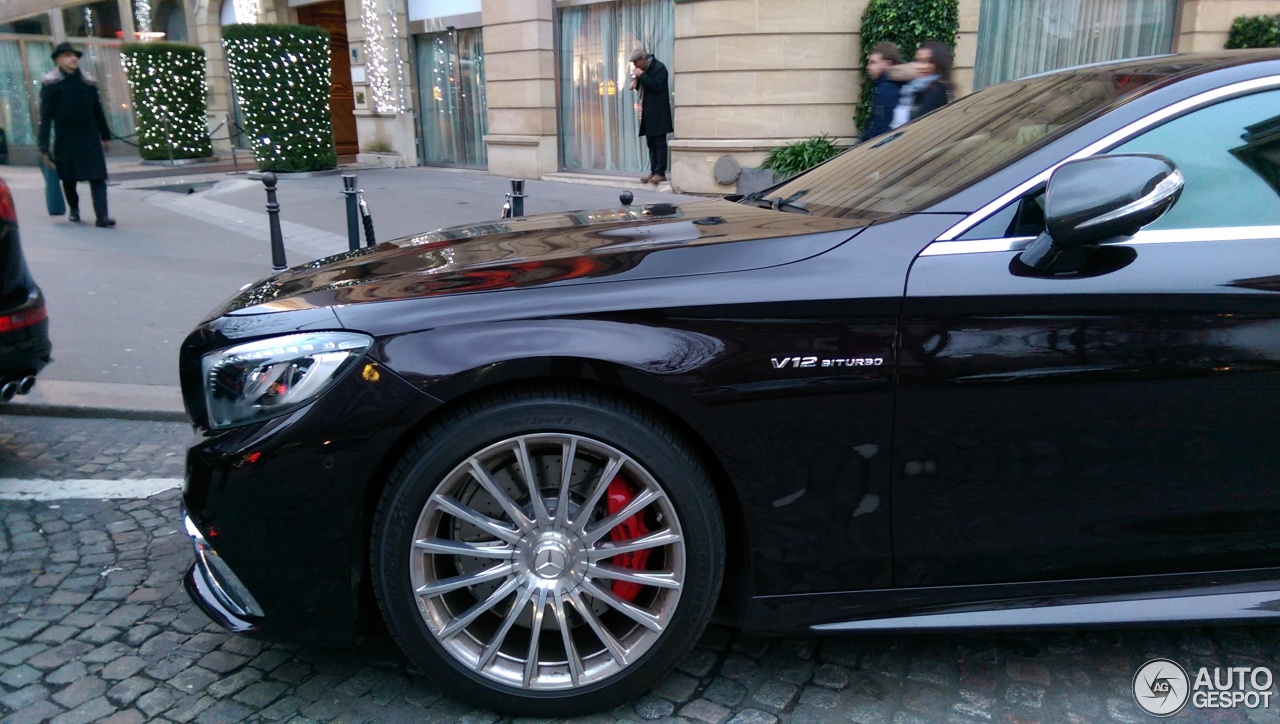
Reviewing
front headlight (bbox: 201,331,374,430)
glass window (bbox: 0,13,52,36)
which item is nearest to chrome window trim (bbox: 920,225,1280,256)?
front headlight (bbox: 201,331,374,430)

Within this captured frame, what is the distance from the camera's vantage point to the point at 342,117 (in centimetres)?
2506

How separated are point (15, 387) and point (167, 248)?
6.04 metres

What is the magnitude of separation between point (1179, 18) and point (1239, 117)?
12804 millimetres

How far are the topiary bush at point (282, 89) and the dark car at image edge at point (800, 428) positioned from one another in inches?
580

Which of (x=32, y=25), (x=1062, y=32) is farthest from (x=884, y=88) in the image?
(x=32, y=25)

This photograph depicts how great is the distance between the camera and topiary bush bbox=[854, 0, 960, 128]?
11688mm

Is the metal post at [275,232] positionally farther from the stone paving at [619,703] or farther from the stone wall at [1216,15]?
the stone wall at [1216,15]

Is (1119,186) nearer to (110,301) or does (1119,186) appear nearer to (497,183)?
(110,301)

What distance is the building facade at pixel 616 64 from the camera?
1238cm

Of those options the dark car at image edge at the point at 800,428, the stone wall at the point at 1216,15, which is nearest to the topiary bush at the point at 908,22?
the stone wall at the point at 1216,15

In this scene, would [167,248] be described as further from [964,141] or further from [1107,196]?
[1107,196]

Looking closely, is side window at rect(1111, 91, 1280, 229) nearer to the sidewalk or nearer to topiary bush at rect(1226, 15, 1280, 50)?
the sidewalk

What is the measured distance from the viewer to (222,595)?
255cm

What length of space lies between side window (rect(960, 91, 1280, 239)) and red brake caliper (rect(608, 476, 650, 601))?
4.11 feet
